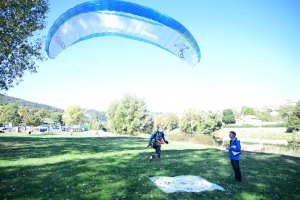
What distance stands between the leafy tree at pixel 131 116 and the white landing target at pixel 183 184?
143ft

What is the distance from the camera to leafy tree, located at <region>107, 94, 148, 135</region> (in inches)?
2066

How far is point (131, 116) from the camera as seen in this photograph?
53031 mm

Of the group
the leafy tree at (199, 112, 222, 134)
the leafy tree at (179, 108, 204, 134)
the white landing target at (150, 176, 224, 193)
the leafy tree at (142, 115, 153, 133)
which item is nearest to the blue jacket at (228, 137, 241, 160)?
the white landing target at (150, 176, 224, 193)

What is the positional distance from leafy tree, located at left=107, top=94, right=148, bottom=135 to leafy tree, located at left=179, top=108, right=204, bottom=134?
17.2 m

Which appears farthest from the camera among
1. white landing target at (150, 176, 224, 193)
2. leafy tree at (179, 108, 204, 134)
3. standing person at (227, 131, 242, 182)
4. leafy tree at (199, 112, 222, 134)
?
leafy tree at (179, 108, 204, 134)

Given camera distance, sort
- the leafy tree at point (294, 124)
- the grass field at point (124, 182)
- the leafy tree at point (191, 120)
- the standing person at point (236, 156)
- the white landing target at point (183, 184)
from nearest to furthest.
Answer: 1. the grass field at point (124, 182)
2. the white landing target at point (183, 184)
3. the standing person at point (236, 156)
4. the leafy tree at point (294, 124)
5. the leafy tree at point (191, 120)

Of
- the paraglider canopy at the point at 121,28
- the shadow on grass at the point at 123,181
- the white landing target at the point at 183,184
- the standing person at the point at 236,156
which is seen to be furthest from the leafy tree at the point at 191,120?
the white landing target at the point at 183,184

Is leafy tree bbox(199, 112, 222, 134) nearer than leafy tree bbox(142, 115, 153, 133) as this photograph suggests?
No

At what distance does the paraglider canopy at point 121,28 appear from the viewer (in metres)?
10.6

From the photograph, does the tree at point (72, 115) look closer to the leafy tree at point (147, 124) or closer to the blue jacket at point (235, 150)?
the leafy tree at point (147, 124)

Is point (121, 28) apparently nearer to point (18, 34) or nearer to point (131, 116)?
point (18, 34)

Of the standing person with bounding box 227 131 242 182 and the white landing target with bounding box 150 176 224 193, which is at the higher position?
the standing person with bounding box 227 131 242 182

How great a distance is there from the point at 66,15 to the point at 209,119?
2153 inches

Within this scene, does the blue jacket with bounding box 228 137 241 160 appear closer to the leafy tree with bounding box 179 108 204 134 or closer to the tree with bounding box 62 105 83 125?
the leafy tree with bounding box 179 108 204 134
